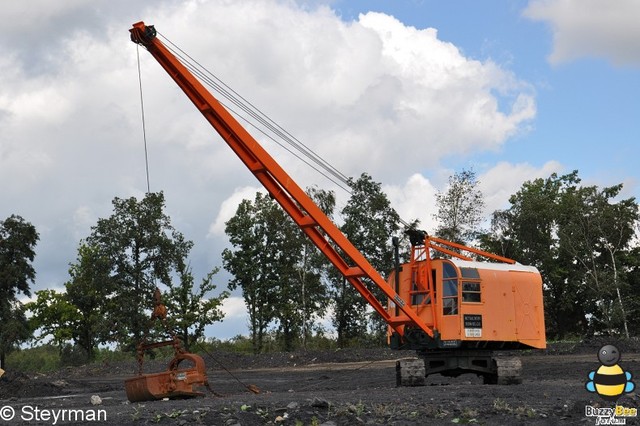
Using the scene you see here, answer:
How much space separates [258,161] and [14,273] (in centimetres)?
3360

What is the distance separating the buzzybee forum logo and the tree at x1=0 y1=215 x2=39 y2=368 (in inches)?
1693

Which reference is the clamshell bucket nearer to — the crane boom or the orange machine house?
the crane boom

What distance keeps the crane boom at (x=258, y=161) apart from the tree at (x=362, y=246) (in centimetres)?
2584

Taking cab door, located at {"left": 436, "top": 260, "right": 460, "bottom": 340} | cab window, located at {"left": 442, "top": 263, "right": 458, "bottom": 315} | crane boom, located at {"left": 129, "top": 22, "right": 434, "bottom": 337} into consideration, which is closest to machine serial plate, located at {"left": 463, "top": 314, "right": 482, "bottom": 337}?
cab door, located at {"left": 436, "top": 260, "right": 460, "bottom": 340}

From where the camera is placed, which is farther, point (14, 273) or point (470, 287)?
point (14, 273)

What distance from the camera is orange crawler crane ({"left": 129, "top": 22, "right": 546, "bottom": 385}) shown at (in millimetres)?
21141

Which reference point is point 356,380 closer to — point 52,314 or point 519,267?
point 519,267

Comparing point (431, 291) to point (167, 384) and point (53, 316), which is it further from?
point (53, 316)

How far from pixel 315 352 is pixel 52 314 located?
70.4ft

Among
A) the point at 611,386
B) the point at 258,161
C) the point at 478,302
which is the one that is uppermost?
the point at 258,161

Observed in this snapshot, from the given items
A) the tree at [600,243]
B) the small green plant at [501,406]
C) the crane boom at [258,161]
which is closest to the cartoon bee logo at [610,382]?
the small green plant at [501,406]

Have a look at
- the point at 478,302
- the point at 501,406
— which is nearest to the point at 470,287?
the point at 478,302

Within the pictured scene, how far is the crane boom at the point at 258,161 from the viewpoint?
21.9 metres

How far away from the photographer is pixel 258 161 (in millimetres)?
22469
